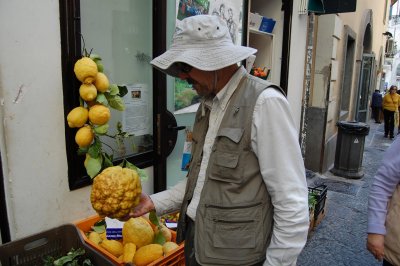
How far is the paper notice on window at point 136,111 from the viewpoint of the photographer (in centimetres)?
309

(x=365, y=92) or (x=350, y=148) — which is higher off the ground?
(x=365, y=92)

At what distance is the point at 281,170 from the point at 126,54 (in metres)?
2.16

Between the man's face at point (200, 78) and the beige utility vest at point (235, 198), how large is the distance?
131 millimetres

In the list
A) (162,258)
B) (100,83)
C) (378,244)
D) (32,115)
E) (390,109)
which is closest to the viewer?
(378,244)

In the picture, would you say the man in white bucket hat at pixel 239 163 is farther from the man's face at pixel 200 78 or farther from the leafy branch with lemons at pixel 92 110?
the leafy branch with lemons at pixel 92 110

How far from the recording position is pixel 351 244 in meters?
4.26

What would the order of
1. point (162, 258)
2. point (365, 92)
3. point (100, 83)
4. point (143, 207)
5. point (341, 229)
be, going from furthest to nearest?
point (365, 92) → point (341, 229) → point (100, 83) → point (162, 258) → point (143, 207)

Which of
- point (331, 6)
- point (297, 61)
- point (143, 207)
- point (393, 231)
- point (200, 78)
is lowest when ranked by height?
point (393, 231)

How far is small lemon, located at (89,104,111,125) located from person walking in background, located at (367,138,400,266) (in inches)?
70.5

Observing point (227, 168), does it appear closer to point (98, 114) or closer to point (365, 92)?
point (98, 114)

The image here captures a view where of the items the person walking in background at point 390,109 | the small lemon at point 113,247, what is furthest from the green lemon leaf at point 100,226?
the person walking in background at point 390,109

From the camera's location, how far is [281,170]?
4.46 feet

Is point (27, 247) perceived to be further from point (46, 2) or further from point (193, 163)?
point (46, 2)

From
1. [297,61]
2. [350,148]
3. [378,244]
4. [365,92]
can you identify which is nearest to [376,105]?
[365,92]
